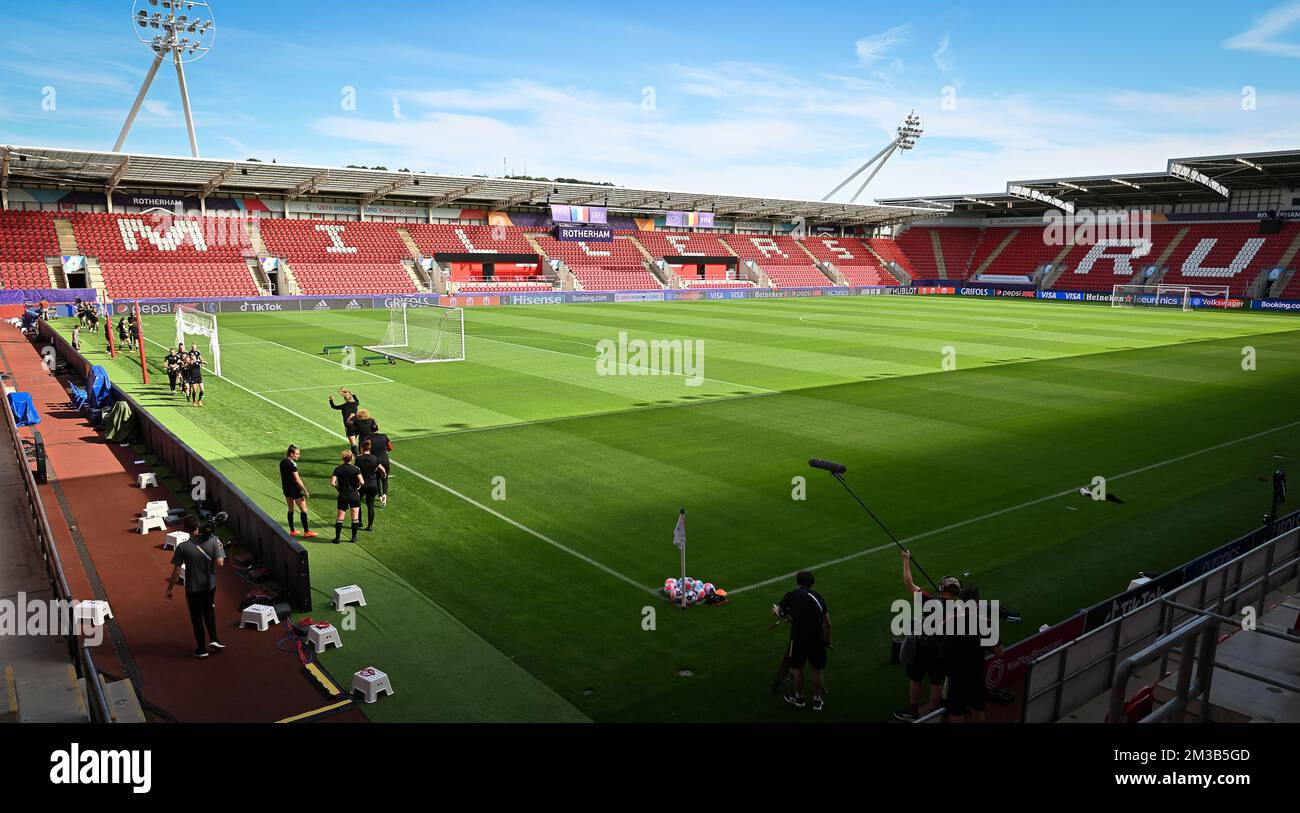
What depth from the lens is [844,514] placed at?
14.2m

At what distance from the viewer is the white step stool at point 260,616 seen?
9.85 m

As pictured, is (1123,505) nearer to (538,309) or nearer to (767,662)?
(767,662)

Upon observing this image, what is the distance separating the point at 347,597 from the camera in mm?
10398

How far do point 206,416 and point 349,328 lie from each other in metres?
21.9

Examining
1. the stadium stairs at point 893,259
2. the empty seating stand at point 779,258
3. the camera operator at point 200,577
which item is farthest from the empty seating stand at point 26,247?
the stadium stairs at point 893,259

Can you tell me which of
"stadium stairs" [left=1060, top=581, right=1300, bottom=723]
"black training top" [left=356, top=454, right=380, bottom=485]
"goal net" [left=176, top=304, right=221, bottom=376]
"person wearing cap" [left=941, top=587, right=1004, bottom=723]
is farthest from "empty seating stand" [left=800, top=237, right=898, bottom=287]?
"person wearing cap" [left=941, top=587, right=1004, bottom=723]

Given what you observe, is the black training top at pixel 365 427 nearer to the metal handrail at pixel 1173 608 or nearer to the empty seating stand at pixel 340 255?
the metal handrail at pixel 1173 608

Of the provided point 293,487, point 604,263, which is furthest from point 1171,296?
point 293,487

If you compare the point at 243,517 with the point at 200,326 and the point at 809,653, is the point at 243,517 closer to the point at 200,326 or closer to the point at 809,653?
the point at 809,653

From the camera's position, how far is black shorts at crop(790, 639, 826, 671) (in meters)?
7.95

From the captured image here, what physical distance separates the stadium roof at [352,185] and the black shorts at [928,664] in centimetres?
5466

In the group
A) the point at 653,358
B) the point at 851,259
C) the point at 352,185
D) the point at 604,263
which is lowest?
the point at 653,358

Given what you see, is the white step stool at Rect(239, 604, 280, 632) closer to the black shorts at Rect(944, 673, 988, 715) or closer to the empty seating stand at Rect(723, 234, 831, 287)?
the black shorts at Rect(944, 673, 988, 715)
